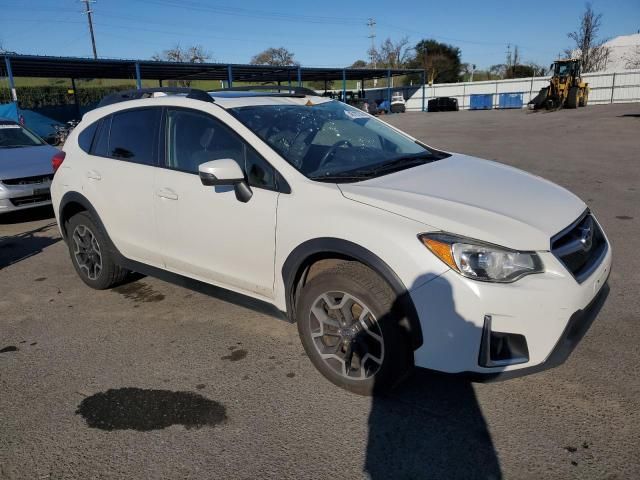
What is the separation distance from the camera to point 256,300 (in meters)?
3.35

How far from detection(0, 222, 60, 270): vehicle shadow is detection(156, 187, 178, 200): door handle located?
3.25 m

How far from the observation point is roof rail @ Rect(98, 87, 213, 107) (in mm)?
3711

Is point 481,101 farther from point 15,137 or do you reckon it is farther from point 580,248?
point 580,248

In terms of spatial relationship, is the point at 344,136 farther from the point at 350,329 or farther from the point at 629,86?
the point at 629,86

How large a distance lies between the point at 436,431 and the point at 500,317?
2.32 feet

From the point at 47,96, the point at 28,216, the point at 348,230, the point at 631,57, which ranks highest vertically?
the point at 631,57

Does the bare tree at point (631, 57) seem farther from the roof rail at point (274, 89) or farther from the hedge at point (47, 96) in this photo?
the roof rail at point (274, 89)

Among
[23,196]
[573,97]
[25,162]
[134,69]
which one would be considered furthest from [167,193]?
[573,97]

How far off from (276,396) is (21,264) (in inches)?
172

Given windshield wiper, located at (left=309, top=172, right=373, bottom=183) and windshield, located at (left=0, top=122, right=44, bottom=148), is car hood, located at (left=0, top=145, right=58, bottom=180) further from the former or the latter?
windshield wiper, located at (left=309, top=172, right=373, bottom=183)

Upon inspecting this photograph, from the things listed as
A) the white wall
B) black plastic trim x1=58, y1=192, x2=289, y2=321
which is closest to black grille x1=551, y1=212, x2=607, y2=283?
black plastic trim x1=58, y1=192, x2=289, y2=321

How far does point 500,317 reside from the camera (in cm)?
238

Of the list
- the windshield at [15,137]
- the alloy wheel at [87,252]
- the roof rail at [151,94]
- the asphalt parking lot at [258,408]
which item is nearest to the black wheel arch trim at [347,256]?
the asphalt parking lot at [258,408]

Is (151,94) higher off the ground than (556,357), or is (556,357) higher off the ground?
(151,94)
